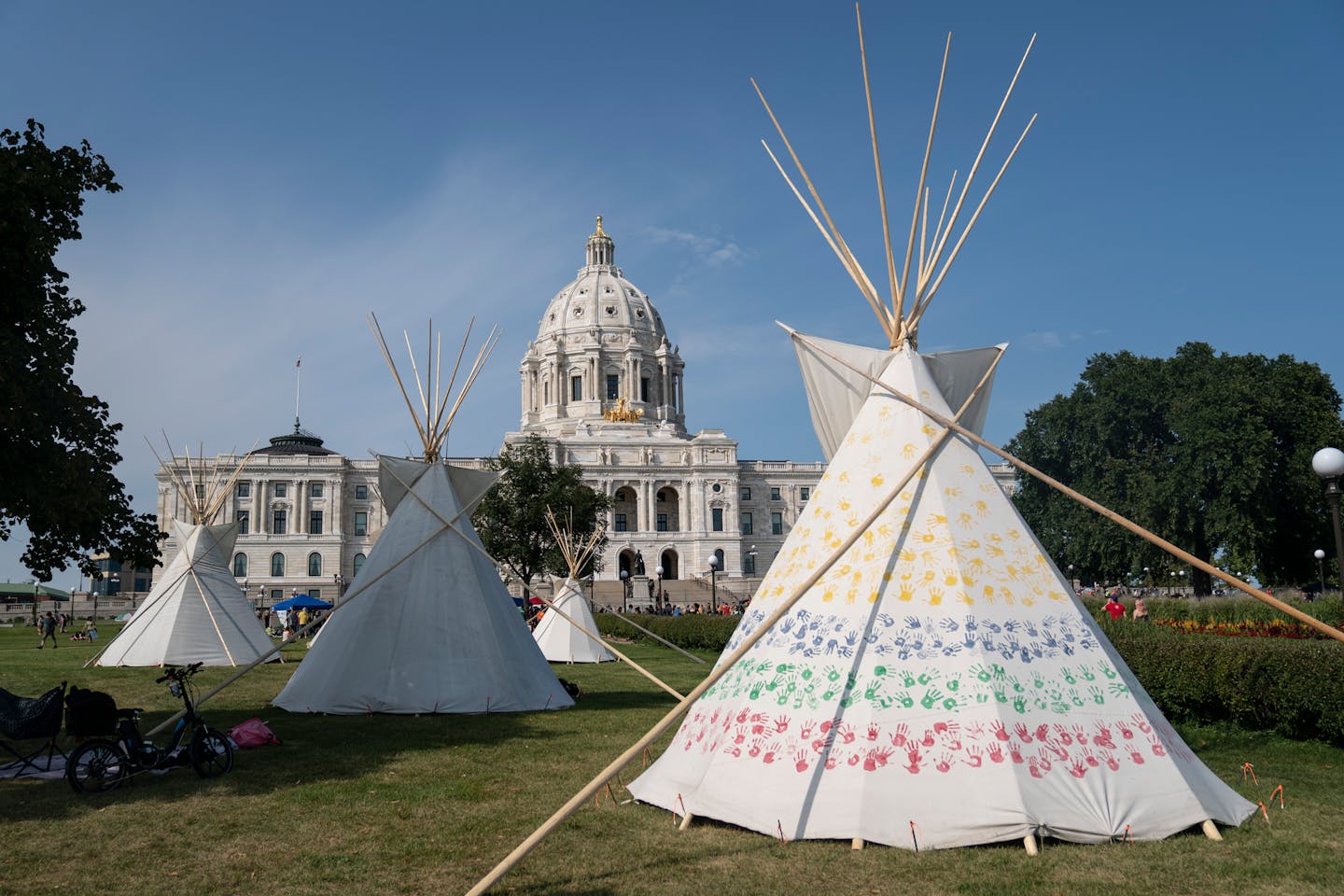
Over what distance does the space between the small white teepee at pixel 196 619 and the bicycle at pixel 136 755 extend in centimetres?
1332

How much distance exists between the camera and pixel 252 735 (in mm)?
11031

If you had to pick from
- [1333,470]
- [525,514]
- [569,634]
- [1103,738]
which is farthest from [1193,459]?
[1103,738]

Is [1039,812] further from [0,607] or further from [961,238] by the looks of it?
[0,607]

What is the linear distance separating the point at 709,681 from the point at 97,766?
5.94 metres

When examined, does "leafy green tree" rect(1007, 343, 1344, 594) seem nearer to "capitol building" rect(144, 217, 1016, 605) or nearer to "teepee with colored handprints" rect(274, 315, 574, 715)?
"capitol building" rect(144, 217, 1016, 605)

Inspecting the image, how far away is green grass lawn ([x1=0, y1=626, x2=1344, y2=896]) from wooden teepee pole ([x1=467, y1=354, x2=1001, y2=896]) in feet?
1.88

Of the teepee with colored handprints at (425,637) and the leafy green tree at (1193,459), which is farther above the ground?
the leafy green tree at (1193,459)

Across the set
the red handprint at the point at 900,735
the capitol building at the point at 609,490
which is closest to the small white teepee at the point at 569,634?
the red handprint at the point at 900,735

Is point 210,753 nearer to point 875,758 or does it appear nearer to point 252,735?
point 252,735

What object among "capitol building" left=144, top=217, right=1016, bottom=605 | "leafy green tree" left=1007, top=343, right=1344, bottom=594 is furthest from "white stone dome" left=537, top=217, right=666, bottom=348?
"leafy green tree" left=1007, top=343, right=1344, bottom=594

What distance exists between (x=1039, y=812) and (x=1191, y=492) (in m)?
46.1

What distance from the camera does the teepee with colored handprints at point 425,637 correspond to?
547 inches

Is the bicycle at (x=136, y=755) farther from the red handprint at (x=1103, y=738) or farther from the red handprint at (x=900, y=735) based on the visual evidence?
the red handprint at (x=1103, y=738)

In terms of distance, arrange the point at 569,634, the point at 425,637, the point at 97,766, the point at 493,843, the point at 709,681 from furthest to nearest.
A: 1. the point at 569,634
2. the point at 425,637
3. the point at 97,766
4. the point at 493,843
5. the point at 709,681
